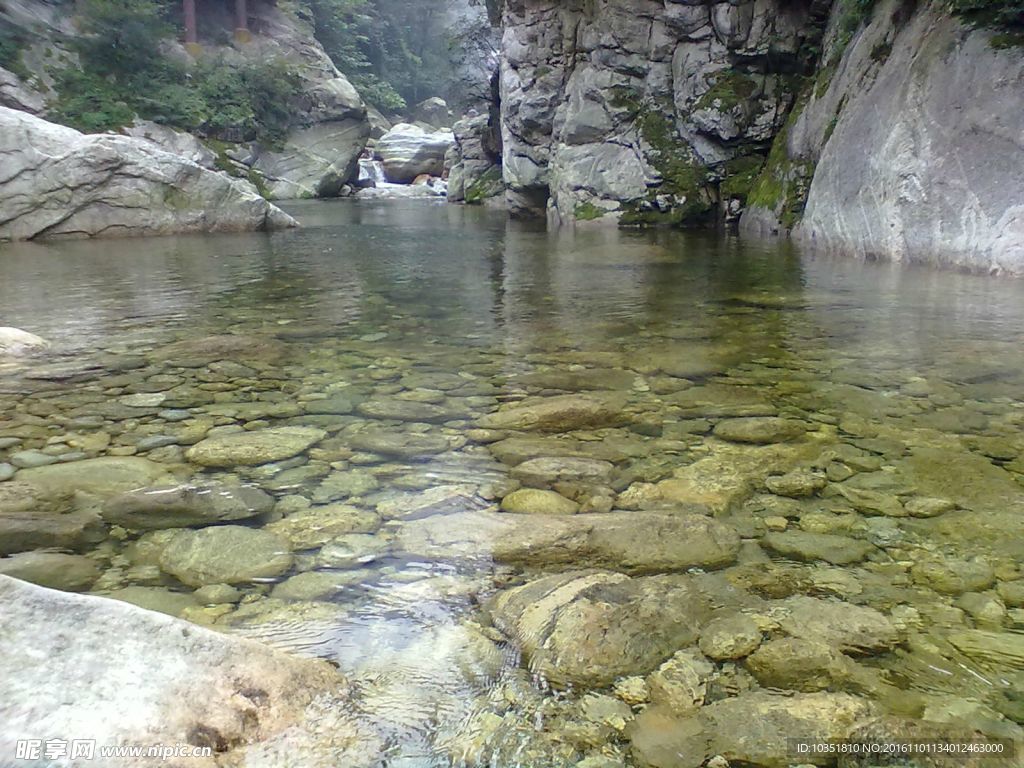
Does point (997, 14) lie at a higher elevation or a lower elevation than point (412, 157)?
lower

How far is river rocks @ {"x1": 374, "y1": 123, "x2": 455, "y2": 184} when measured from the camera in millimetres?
33812

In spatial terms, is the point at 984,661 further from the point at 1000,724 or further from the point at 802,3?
the point at 802,3

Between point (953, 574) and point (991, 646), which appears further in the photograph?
point (953, 574)

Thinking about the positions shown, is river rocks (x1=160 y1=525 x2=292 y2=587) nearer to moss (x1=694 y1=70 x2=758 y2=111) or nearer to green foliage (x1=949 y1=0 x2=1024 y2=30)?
green foliage (x1=949 y1=0 x2=1024 y2=30)

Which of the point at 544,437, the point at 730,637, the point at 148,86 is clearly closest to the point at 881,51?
the point at 544,437

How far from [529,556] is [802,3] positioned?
14.0m

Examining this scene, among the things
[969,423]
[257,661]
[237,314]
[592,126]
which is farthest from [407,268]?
[592,126]

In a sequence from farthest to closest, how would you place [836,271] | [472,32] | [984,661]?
[472,32], [836,271], [984,661]

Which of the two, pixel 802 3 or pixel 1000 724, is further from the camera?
pixel 802 3

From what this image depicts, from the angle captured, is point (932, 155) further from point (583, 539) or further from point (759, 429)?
point (583, 539)

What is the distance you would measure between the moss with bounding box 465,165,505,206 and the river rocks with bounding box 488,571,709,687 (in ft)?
74.8

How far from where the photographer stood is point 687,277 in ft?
24.6

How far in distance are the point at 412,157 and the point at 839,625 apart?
113 ft

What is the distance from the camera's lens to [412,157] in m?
33.7
